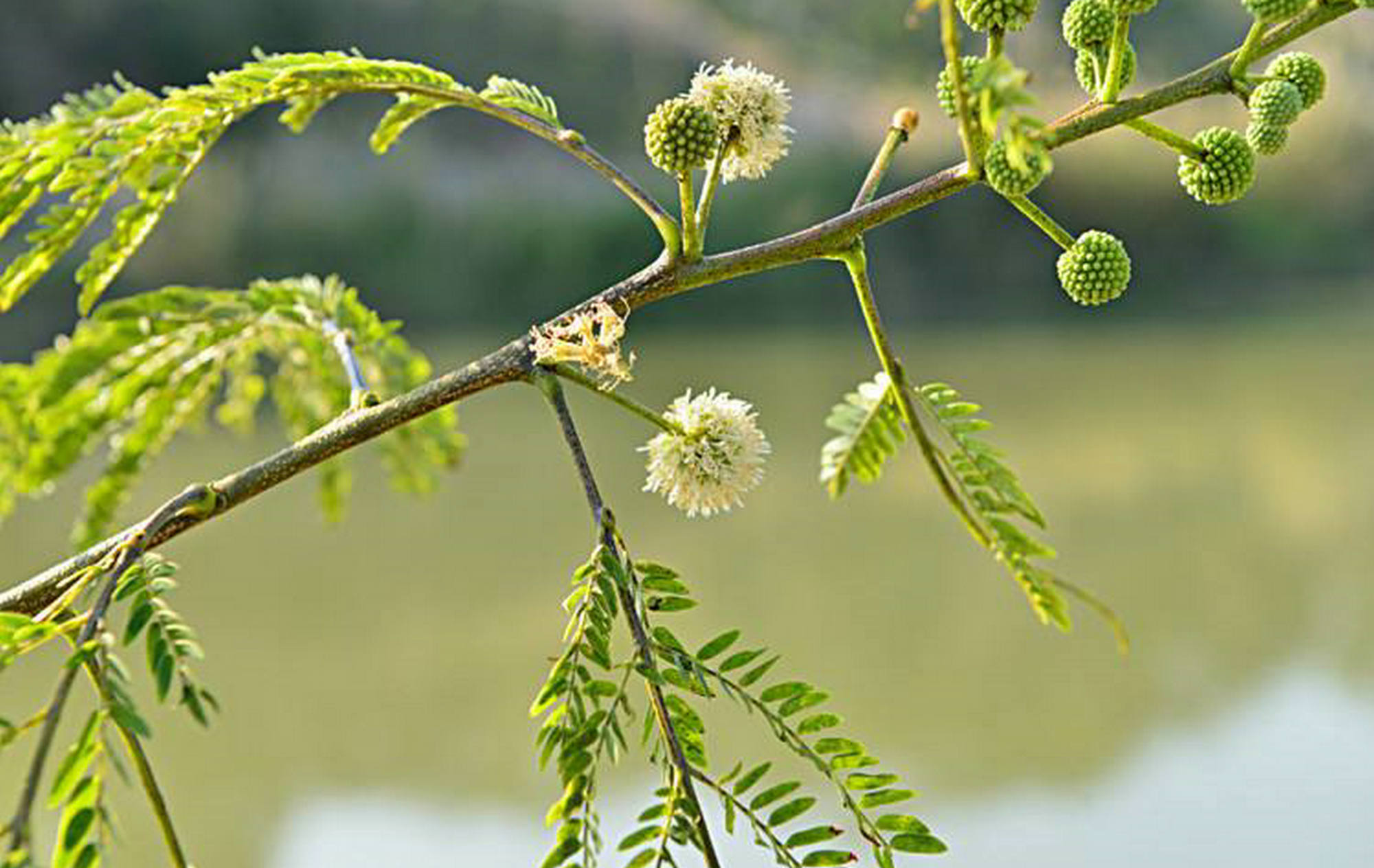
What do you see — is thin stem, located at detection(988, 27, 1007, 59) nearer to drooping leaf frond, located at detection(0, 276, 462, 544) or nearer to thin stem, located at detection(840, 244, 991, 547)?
thin stem, located at detection(840, 244, 991, 547)

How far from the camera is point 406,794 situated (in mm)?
2867

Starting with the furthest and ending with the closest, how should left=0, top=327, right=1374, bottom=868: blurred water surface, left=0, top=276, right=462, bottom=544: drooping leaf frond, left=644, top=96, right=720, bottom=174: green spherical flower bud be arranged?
left=0, top=327, right=1374, bottom=868: blurred water surface
left=0, top=276, right=462, bottom=544: drooping leaf frond
left=644, top=96, right=720, bottom=174: green spherical flower bud

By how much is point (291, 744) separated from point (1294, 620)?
7.70 feet

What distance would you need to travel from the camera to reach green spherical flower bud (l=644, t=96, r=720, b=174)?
0.98 ft

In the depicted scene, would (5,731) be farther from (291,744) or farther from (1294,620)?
(1294,620)

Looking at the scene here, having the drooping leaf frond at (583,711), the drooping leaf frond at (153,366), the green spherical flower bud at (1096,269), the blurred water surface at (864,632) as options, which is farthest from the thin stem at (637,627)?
the blurred water surface at (864,632)

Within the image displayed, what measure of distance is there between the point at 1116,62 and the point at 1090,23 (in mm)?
23

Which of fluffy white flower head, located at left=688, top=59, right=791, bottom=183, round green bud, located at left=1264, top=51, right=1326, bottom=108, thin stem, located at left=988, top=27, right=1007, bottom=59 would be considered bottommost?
thin stem, located at left=988, top=27, right=1007, bottom=59

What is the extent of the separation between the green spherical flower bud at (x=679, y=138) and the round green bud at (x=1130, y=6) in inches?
3.2

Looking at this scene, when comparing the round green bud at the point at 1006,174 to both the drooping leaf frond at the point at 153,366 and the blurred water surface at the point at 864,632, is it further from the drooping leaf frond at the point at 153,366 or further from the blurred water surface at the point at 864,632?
the blurred water surface at the point at 864,632

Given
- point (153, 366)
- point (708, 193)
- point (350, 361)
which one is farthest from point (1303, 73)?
point (153, 366)

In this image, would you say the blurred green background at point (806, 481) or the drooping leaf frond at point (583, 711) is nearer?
the drooping leaf frond at point (583, 711)

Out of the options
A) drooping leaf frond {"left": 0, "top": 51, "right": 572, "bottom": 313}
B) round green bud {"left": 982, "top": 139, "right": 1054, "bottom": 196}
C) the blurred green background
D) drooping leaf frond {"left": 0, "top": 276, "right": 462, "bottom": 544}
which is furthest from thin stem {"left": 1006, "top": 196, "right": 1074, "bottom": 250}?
the blurred green background

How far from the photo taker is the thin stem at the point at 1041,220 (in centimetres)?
26
